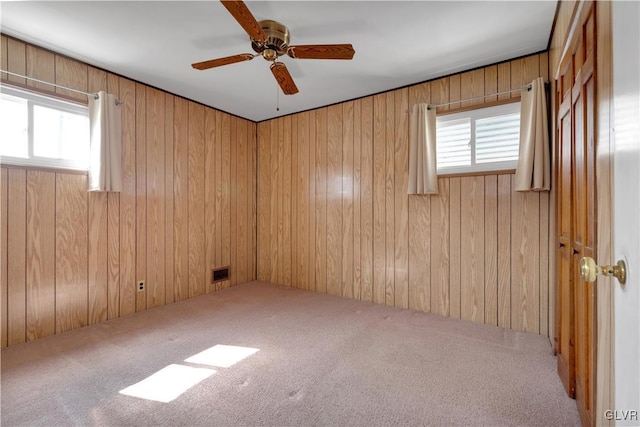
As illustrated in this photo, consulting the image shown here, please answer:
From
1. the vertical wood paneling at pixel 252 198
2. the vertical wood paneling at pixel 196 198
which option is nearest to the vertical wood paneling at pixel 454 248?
the vertical wood paneling at pixel 252 198

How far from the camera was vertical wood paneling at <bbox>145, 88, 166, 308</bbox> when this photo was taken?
128 inches

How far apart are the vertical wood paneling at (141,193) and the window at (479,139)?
3.14 metres

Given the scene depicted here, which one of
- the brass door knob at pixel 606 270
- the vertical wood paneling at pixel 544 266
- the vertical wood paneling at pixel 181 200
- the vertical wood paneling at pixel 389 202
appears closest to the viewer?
the brass door knob at pixel 606 270

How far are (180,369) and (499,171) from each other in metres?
3.07

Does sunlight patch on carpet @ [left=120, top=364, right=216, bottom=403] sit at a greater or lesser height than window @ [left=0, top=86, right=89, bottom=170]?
lesser

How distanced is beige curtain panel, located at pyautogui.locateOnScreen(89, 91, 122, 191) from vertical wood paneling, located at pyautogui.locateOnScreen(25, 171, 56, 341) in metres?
0.33

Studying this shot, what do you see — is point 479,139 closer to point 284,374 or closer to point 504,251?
point 504,251

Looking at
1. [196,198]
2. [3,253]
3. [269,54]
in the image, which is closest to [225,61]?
[269,54]

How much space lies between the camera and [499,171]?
2713 mm

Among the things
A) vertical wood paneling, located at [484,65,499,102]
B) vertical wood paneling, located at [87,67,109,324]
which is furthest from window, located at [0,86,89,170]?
vertical wood paneling, located at [484,65,499,102]

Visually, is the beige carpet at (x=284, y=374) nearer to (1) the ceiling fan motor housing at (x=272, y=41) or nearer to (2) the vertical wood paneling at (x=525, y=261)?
(2) the vertical wood paneling at (x=525, y=261)

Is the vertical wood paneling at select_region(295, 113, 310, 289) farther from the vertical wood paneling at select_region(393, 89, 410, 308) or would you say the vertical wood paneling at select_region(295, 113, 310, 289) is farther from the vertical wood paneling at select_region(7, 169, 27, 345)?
the vertical wood paneling at select_region(7, 169, 27, 345)

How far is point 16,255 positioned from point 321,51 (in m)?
2.84

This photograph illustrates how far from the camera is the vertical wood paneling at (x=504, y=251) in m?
2.70
